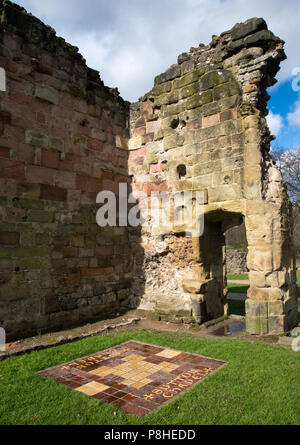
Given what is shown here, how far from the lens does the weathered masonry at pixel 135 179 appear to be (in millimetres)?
5477

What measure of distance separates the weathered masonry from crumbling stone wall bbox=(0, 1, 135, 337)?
0.07ft

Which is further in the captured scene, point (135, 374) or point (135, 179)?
point (135, 179)

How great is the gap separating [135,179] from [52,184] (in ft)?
7.12

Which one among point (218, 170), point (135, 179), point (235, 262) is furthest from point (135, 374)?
point (235, 262)

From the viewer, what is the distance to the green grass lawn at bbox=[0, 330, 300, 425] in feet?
9.73

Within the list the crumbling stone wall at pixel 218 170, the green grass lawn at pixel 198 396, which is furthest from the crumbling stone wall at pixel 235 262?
the green grass lawn at pixel 198 396

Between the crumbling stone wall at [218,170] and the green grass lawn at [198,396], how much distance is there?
4.23 ft

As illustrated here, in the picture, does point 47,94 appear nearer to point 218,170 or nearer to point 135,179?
point 135,179

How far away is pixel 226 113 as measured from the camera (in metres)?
6.16

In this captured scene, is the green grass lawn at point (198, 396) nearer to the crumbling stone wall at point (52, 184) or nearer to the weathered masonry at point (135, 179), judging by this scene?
the weathered masonry at point (135, 179)

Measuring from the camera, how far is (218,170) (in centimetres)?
620

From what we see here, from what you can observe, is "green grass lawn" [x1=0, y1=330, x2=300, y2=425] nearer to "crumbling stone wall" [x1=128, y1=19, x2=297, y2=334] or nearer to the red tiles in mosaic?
the red tiles in mosaic

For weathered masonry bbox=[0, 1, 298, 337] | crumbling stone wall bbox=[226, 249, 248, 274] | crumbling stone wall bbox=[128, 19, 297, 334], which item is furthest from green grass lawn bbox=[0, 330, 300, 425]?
crumbling stone wall bbox=[226, 249, 248, 274]
